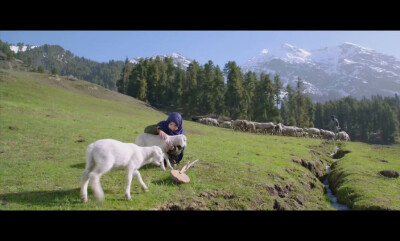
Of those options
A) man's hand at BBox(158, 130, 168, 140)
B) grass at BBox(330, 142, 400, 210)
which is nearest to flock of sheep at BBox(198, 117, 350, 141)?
grass at BBox(330, 142, 400, 210)

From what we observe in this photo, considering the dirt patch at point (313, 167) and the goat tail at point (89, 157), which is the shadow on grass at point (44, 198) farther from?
the dirt patch at point (313, 167)

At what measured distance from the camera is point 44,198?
27.4 feet

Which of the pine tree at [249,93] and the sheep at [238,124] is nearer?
the sheep at [238,124]

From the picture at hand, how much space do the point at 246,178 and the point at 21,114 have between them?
78.4 ft

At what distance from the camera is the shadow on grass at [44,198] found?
788 centimetres

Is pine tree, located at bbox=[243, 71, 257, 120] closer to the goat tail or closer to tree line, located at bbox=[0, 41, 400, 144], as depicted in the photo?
tree line, located at bbox=[0, 41, 400, 144]

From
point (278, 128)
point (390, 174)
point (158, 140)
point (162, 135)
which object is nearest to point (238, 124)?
point (278, 128)

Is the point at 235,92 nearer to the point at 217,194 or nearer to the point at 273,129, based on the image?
the point at 273,129

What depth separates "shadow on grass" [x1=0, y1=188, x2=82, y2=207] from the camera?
7.88 m

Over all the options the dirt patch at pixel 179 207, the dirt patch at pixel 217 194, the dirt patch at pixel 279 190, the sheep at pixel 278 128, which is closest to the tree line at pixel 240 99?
the sheep at pixel 278 128

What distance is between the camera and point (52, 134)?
20562 mm

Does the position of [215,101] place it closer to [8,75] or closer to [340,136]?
[340,136]
